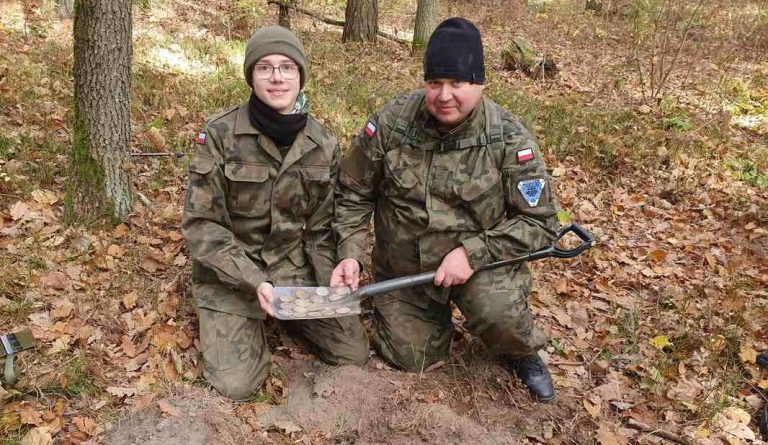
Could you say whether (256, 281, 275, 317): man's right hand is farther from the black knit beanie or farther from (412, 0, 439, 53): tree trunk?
(412, 0, 439, 53): tree trunk

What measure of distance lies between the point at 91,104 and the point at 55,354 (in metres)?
1.75

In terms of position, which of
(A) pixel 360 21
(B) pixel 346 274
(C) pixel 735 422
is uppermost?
(A) pixel 360 21

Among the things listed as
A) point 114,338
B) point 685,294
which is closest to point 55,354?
point 114,338

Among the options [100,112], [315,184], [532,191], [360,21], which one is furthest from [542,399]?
[360,21]

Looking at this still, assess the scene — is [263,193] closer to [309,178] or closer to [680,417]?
[309,178]

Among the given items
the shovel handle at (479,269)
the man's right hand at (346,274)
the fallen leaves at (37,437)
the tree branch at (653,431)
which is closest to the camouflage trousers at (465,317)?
the shovel handle at (479,269)

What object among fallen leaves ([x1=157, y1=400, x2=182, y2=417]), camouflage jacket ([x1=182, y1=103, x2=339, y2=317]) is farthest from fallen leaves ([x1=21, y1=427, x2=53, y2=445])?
camouflage jacket ([x1=182, y1=103, x2=339, y2=317])

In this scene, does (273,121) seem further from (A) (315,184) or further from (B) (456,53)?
(B) (456,53)

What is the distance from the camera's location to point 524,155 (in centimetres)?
306

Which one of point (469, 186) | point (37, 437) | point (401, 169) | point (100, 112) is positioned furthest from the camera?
point (100, 112)

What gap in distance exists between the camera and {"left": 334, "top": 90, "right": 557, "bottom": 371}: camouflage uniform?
3092mm

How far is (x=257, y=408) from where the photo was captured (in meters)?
2.98

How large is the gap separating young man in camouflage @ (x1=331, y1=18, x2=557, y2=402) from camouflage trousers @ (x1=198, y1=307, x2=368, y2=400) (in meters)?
0.28

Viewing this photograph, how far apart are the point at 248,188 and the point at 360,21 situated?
6622mm
